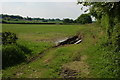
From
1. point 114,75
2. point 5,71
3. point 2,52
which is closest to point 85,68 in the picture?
point 114,75

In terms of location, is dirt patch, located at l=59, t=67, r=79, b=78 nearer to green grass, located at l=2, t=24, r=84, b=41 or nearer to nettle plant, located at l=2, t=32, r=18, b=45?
nettle plant, located at l=2, t=32, r=18, b=45

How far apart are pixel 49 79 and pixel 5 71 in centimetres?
275

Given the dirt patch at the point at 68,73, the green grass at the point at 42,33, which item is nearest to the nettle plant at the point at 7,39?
the dirt patch at the point at 68,73

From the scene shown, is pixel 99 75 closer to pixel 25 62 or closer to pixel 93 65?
pixel 93 65

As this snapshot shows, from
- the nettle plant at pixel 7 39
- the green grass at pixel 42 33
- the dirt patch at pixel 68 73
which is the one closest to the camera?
the dirt patch at pixel 68 73

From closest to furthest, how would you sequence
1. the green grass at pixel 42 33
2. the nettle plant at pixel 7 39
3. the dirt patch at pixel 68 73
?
the dirt patch at pixel 68 73 → the nettle plant at pixel 7 39 → the green grass at pixel 42 33

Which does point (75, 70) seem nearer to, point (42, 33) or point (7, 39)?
point (7, 39)

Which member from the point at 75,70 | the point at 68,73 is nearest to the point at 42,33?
the point at 75,70

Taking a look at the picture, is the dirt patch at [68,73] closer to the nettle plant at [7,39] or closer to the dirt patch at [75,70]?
the dirt patch at [75,70]

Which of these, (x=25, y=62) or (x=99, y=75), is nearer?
(x=99, y=75)

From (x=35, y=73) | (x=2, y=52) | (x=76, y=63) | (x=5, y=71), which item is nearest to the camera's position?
(x=35, y=73)

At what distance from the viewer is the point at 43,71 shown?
7.35 meters

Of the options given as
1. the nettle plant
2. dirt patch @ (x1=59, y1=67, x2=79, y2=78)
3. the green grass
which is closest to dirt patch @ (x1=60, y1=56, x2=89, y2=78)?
dirt patch @ (x1=59, y1=67, x2=79, y2=78)

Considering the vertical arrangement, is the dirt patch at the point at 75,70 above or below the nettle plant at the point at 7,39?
below
